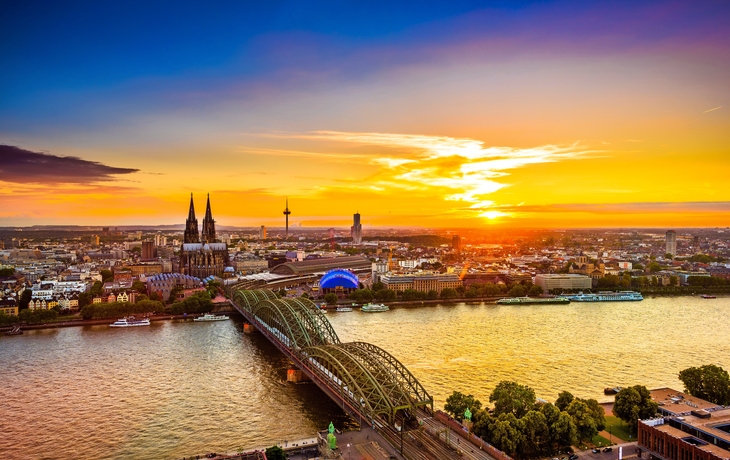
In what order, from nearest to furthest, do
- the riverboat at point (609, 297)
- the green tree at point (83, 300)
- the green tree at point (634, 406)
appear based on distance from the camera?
1. the green tree at point (634, 406)
2. the green tree at point (83, 300)
3. the riverboat at point (609, 297)

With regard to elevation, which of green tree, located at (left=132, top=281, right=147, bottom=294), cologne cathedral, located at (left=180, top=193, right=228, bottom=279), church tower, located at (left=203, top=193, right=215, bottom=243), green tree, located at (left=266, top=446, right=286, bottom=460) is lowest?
green tree, located at (left=266, top=446, right=286, bottom=460)

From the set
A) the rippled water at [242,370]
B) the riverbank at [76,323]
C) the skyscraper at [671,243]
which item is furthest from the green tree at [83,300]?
the skyscraper at [671,243]

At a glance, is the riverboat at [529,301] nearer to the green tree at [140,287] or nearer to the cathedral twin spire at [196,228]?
the green tree at [140,287]

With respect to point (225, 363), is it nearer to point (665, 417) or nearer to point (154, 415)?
point (154, 415)

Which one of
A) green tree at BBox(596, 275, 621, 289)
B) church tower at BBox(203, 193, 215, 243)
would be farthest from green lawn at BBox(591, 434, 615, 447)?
church tower at BBox(203, 193, 215, 243)

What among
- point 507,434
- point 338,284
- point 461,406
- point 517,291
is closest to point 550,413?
point 507,434

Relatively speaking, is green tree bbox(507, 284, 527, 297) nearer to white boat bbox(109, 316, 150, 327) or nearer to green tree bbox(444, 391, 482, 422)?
white boat bbox(109, 316, 150, 327)

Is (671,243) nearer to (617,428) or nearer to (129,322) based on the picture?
(129,322)
